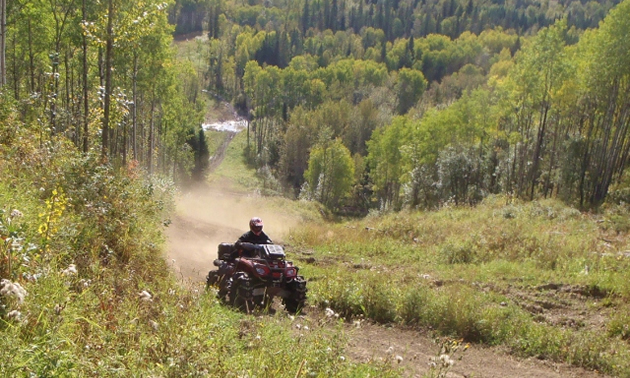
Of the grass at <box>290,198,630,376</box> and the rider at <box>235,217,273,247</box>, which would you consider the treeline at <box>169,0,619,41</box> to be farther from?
the rider at <box>235,217,273,247</box>

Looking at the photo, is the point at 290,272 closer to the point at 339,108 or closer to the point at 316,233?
the point at 316,233

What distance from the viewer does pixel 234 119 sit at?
381ft

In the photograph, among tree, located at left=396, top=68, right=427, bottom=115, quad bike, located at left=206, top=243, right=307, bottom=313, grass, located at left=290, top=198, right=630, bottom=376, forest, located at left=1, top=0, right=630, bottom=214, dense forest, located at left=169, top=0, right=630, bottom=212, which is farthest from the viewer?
tree, located at left=396, top=68, right=427, bottom=115

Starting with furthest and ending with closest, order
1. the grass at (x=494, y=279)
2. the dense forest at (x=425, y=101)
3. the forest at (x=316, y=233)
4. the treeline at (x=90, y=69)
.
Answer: the dense forest at (x=425, y=101)
the treeline at (x=90, y=69)
the grass at (x=494, y=279)
the forest at (x=316, y=233)

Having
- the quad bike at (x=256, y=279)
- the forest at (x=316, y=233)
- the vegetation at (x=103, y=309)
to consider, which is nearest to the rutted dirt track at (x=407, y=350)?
the forest at (x=316, y=233)

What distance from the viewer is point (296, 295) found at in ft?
32.4

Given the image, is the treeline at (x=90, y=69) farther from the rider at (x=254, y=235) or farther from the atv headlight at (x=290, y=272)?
the atv headlight at (x=290, y=272)

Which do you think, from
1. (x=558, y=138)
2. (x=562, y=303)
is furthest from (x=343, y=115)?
(x=562, y=303)

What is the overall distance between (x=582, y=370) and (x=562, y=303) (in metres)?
3.95

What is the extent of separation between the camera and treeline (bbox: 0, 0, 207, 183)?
13.6 m

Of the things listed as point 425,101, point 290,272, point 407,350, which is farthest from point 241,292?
point 425,101

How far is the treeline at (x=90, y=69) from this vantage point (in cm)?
1355

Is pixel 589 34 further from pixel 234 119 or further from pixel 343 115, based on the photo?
pixel 234 119

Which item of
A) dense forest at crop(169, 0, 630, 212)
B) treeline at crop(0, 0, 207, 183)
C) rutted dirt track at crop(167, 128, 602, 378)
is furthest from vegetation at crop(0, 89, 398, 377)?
dense forest at crop(169, 0, 630, 212)
